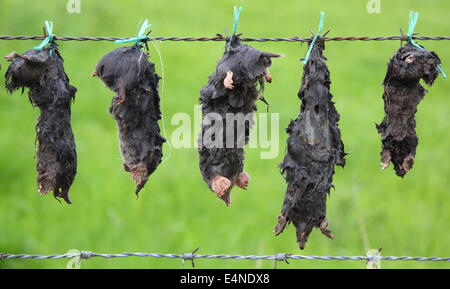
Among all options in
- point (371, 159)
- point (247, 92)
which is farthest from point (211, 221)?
point (247, 92)

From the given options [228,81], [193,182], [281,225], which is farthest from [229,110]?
[193,182]

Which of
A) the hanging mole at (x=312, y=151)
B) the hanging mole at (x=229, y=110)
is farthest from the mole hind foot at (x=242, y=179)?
the hanging mole at (x=312, y=151)

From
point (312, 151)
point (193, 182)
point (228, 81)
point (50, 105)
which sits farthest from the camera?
point (193, 182)

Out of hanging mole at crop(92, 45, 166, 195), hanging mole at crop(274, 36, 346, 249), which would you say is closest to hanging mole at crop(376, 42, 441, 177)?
hanging mole at crop(274, 36, 346, 249)

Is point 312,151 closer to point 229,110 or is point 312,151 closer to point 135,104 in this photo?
point 229,110

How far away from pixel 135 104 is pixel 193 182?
4685 mm

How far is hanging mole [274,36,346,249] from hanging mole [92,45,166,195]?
79 cm

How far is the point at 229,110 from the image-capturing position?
3.78 m

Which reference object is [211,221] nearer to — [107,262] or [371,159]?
[107,262]

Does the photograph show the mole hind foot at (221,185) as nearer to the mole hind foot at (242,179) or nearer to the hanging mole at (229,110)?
the hanging mole at (229,110)

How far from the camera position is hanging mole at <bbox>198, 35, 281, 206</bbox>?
3596 mm

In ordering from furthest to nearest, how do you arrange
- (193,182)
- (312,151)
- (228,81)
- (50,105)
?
(193,182), (50,105), (312,151), (228,81)

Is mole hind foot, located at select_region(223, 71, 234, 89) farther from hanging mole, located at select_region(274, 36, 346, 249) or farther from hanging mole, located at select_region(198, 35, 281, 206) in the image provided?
hanging mole, located at select_region(274, 36, 346, 249)

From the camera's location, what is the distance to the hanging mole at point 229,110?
360 cm
